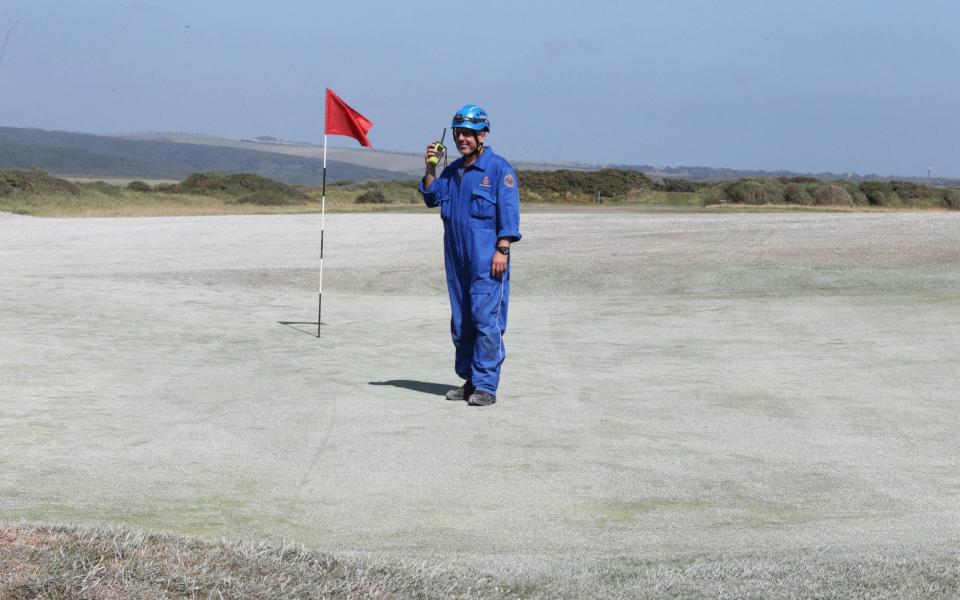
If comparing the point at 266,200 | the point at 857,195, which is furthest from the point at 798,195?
the point at 266,200

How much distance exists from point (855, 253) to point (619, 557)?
66.7ft

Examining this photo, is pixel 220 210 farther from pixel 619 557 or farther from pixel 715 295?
pixel 619 557

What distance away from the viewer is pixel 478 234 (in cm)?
959

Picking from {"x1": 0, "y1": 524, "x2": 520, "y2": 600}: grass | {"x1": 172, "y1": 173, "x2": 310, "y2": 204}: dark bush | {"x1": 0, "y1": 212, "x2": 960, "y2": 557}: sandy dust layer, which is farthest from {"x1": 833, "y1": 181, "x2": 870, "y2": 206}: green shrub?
{"x1": 0, "y1": 524, "x2": 520, "y2": 600}: grass

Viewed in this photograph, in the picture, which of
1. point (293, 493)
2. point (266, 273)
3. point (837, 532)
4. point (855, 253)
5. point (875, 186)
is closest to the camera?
point (837, 532)

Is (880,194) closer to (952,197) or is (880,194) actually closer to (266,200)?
(952,197)

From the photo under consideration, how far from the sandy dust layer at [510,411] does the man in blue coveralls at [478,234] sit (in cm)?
50

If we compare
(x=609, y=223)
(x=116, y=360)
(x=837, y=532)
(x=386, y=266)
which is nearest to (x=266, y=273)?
(x=386, y=266)

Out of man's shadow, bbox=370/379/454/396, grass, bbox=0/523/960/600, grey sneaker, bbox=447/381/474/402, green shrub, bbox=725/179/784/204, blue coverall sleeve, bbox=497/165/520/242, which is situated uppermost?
blue coverall sleeve, bbox=497/165/520/242

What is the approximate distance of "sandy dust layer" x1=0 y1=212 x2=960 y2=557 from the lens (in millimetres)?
6328

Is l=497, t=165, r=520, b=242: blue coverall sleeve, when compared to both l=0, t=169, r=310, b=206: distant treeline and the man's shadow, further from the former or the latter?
l=0, t=169, r=310, b=206: distant treeline

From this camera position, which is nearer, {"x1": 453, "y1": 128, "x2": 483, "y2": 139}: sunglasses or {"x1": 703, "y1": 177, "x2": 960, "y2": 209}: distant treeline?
{"x1": 453, "y1": 128, "x2": 483, "y2": 139}: sunglasses

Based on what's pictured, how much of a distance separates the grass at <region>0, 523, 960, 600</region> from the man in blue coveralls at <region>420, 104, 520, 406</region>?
169 inches

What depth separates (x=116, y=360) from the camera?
12.4 metres
